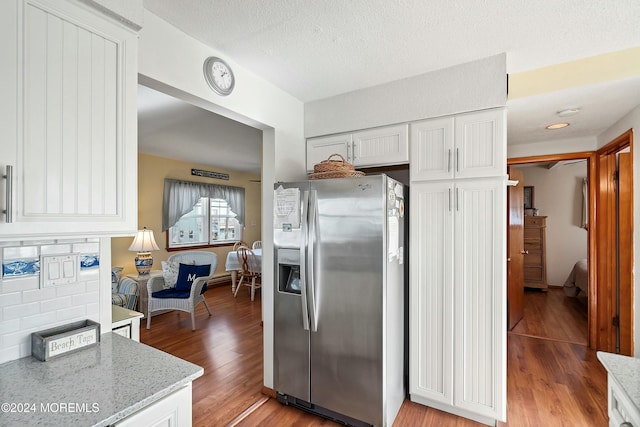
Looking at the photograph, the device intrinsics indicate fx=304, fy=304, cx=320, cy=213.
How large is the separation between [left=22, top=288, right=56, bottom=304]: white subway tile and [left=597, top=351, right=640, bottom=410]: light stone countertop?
82.6 inches

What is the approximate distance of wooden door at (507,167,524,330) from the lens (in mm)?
3486

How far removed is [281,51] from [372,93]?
0.81 metres

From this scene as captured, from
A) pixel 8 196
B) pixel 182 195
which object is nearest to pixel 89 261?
pixel 8 196

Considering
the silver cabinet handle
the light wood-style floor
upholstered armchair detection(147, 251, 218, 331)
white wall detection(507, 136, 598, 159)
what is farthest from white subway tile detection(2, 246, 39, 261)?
white wall detection(507, 136, 598, 159)

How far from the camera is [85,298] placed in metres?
1.38

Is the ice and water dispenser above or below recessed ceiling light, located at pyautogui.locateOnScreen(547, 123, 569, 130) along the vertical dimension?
below

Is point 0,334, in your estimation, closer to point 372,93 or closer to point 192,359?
point 192,359

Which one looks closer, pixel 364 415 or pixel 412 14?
pixel 412 14

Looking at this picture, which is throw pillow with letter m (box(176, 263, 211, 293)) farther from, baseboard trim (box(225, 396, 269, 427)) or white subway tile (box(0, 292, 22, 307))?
white subway tile (box(0, 292, 22, 307))

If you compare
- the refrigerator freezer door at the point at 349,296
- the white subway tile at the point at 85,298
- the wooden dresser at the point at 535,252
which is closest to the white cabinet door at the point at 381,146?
the refrigerator freezer door at the point at 349,296

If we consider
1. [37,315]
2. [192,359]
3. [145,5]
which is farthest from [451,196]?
[192,359]

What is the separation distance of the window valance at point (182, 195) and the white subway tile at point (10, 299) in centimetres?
458

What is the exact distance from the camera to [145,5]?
4.94 feet

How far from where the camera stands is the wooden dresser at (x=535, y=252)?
5520 millimetres
